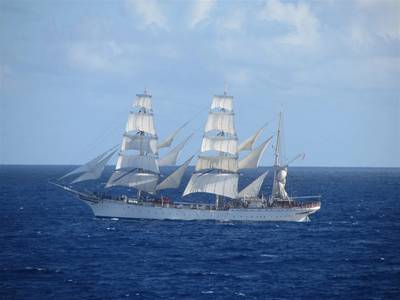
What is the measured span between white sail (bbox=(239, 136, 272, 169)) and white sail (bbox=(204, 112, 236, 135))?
450 centimetres

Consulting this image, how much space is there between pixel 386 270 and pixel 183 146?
41.4 meters

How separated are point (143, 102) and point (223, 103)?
37.5ft

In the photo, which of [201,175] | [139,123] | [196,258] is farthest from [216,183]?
[196,258]

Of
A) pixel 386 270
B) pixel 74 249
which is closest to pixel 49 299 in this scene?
pixel 74 249

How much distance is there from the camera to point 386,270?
60.1 meters

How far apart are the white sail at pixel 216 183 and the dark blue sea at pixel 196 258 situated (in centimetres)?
517

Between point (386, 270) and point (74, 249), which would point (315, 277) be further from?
point (74, 249)

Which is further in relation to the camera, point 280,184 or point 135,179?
point 280,184

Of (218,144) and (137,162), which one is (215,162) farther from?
(137,162)

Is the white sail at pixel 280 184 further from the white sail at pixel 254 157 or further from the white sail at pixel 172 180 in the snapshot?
the white sail at pixel 172 180

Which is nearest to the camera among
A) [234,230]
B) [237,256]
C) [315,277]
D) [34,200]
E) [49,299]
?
[49,299]

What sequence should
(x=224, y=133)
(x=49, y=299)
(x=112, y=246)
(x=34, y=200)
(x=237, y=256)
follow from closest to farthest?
(x=49, y=299) < (x=237, y=256) < (x=112, y=246) < (x=224, y=133) < (x=34, y=200)

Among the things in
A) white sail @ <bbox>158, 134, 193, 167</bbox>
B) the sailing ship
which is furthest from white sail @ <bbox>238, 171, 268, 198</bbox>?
white sail @ <bbox>158, 134, 193, 167</bbox>

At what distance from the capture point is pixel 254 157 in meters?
94.4
